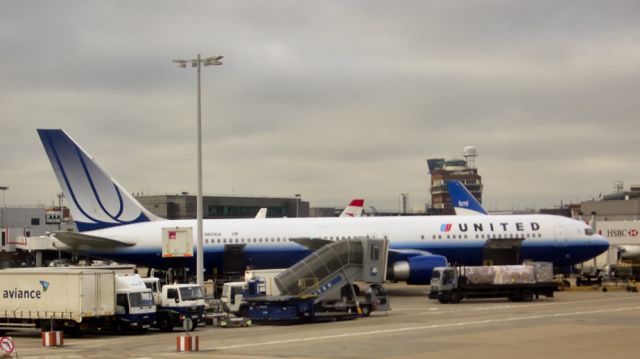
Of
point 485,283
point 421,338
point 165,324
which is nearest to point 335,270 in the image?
point 165,324

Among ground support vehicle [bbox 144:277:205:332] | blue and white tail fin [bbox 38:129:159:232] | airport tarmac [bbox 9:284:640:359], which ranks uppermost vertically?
blue and white tail fin [bbox 38:129:159:232]

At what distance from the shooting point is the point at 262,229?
67.1 meters

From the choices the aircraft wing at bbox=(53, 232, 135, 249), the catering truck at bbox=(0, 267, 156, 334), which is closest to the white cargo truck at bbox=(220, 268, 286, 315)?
the catering truck at bbox=(0, 267, 156, 334)

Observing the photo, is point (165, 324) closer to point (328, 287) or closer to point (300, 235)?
point (328, 287)

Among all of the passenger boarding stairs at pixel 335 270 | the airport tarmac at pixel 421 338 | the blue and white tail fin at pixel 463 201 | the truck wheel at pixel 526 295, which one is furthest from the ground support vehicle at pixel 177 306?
the blue and white tail fin at pixel 463 201

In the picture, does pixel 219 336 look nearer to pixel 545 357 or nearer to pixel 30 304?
pixel 30 304

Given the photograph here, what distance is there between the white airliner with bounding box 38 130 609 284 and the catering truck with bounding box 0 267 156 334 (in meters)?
21.7

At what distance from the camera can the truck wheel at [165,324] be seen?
145 ft

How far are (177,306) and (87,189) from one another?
22673 mm

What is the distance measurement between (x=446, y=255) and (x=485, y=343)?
1285 inches

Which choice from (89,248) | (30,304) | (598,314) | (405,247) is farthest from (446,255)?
(30,304)

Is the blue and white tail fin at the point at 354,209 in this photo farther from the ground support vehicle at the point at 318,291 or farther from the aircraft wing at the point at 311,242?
the ground support vehicle at the point at 318,291

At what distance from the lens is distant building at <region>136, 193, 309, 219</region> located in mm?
138250

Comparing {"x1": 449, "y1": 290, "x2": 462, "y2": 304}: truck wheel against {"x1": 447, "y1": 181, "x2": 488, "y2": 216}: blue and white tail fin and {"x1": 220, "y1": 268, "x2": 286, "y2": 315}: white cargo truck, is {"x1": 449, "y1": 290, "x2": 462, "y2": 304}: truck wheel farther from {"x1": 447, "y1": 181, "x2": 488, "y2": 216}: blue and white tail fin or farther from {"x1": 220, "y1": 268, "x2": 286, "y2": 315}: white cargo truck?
{"x1": 447, "y1": 181, "x2": 488, "y2": 216}: blue and white tail fin
